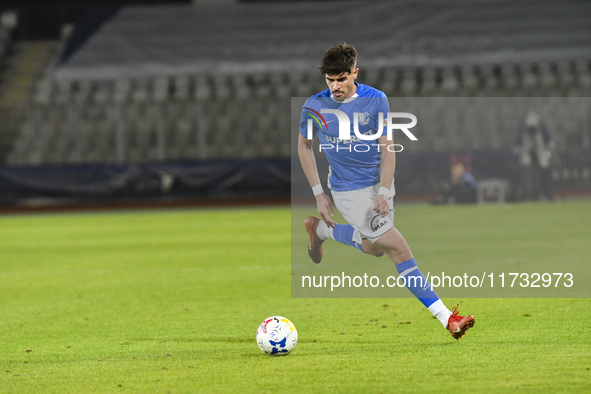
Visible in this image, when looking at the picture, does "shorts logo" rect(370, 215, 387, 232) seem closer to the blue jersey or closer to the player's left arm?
the player's left arm

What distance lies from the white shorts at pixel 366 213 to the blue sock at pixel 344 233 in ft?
0.23

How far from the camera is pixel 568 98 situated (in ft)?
78.3

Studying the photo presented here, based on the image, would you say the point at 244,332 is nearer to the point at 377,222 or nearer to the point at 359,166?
the point at 377,222

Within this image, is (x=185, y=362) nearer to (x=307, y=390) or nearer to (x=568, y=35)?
(x=307, y=390)

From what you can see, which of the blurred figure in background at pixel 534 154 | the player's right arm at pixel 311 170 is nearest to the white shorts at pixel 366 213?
the player's right arm at pixel 311 170

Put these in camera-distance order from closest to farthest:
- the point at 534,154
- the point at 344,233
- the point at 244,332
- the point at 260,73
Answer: the point at 344,233, the point at 244,332, the point at 534,154, the point at 260,73

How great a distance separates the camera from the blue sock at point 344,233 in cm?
540

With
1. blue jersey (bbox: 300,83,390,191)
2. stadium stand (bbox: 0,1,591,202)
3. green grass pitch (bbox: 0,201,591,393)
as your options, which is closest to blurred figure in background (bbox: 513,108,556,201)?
stadium stand (bbox: 0,1,591,202)

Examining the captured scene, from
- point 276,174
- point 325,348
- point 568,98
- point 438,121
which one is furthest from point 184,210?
point 325,348

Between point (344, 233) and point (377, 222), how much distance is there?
0.29 metres

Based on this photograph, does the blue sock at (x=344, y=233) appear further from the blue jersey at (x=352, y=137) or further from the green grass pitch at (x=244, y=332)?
the green grass pitch at (x=244, y=332)

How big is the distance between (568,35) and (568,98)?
16.6ft

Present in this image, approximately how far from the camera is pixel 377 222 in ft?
17.2

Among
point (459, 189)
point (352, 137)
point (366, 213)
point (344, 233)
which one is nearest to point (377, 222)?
point (366, 213)
